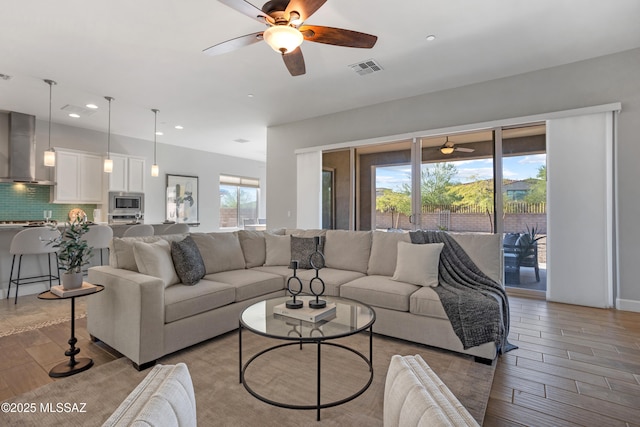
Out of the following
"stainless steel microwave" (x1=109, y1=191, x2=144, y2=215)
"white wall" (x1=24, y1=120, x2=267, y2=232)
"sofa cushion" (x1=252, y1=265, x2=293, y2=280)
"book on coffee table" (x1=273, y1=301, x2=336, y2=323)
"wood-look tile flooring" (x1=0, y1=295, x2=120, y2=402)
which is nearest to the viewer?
"book on coffee table" (x1=273, y1=301, x2=336, y2=323)

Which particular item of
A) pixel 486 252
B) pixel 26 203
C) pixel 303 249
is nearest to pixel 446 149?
pixel 486 252

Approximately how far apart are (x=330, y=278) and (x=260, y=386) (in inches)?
53.7

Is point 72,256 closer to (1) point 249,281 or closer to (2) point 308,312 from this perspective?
(1) point 249,281

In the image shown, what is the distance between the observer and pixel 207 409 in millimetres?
1827

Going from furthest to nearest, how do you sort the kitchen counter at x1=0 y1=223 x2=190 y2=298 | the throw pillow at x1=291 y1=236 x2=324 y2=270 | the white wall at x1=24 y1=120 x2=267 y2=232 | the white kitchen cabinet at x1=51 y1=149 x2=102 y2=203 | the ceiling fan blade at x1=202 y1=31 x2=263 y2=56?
the white wall at x1=24 y1=120 x2=267 y2=232 < the white kitchen cabinet at x1=51 y1=149 x2=102 y2=203 < the kitchen counter at x1=0 y1=223 x2=190 y2=298 < the throw pillow at x1=291 y1=236 x2=324 y2=270 < the ceiling fan blade at x1=202 y1=31 x2=263 y2=56

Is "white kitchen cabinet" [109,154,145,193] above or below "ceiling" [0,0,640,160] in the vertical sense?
below

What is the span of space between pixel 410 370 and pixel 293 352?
2.06 meters

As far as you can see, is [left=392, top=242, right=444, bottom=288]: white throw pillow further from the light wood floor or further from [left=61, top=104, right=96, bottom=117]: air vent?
[left=61, top=104, right=96, bottom=117]: air vent

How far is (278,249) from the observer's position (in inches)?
154

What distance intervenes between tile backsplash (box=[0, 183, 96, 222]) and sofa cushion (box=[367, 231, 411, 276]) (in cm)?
617

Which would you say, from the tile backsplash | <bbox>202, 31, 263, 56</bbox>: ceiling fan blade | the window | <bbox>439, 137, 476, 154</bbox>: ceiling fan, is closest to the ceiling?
<bbox>202, 31, 263, 56</bbox>: ceiling fan blade

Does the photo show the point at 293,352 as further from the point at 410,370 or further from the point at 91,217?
the point at 91,217

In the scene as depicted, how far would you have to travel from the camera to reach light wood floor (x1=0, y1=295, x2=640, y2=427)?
184 cm

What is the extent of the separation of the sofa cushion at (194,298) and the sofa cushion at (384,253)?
4.88ft
